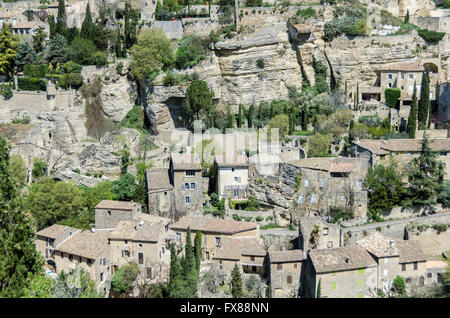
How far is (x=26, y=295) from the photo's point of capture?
33.4 meters

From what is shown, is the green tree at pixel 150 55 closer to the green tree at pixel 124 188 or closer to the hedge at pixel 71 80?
the hedge at pixel 71 80

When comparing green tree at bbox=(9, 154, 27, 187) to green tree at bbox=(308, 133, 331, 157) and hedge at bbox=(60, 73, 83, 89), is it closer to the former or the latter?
hedge at bbox=(60, 73, 83, 89)

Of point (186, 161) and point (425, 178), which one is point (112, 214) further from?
point (425, 178)

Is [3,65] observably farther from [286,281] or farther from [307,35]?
[286,281]

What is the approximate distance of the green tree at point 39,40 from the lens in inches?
2388

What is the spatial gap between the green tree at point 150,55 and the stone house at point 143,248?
56.4 feet

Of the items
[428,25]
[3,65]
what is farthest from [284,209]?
[3,65]

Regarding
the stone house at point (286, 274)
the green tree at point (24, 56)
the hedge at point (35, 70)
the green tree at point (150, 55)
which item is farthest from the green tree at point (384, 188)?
the green tree at point (24, 56)

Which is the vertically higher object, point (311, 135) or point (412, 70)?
point (412, 70)

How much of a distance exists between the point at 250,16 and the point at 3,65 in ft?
71.9

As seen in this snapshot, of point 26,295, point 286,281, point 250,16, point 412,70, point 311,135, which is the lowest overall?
point 286,281

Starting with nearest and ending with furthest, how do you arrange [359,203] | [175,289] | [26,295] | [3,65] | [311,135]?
[26,295], [175,289], [359,203], [311,135], [3,65]

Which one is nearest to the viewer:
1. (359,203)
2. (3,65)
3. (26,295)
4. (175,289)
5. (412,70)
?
(26,295)

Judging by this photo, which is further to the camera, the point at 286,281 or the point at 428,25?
the point at 428,25
